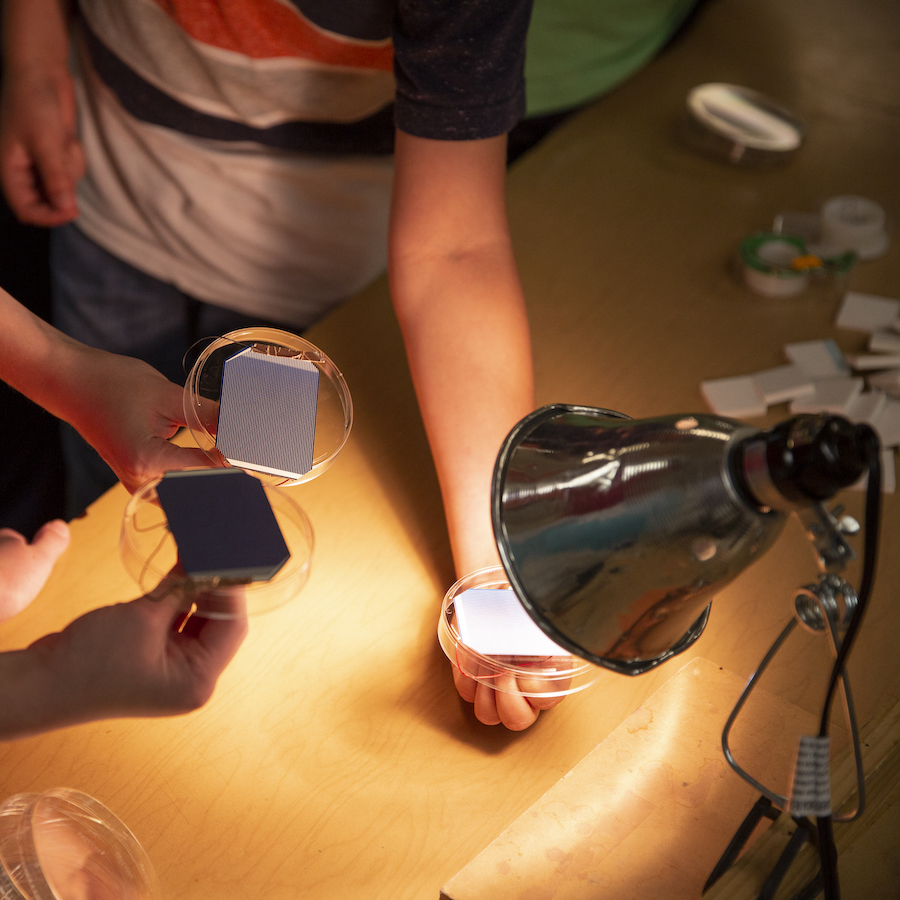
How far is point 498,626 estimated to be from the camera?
0.63m

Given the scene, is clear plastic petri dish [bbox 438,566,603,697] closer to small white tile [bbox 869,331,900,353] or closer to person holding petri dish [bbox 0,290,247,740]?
person holding petri dish [bbox 0,290,247,740]

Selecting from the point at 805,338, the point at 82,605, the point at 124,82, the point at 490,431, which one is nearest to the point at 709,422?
the point at 490,431

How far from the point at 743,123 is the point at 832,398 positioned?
55 centimetres

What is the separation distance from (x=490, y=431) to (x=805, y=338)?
491 mm

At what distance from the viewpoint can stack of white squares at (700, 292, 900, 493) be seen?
3.15 feet

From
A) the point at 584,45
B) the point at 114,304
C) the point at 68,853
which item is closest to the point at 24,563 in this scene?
the point at 68,853

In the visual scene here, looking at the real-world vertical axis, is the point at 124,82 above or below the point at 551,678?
above

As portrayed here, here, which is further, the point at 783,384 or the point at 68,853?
the point at 783,384

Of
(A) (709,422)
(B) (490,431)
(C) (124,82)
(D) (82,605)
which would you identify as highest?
(A) (709,422)

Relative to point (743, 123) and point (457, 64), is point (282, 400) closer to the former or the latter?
point (457, 64)

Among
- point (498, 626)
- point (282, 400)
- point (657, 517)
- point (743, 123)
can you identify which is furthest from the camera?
point (743, 123)

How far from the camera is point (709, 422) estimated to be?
15.9 inches

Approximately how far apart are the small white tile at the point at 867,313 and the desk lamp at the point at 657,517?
72cm

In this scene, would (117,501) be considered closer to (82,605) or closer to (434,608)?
(82,605)
